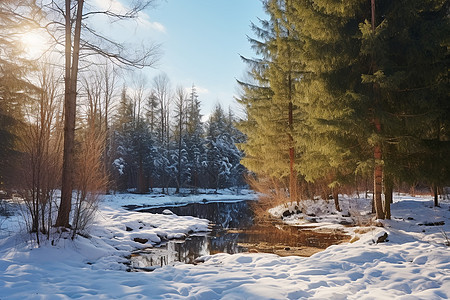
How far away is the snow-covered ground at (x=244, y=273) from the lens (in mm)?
4312

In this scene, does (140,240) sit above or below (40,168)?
below

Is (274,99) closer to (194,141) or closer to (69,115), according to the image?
(69,115)

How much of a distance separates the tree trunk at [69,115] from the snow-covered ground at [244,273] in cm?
113

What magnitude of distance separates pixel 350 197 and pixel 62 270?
17.2 m

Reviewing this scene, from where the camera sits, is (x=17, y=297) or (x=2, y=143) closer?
(x=17, y=297)

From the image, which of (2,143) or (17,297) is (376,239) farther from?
(2,143)

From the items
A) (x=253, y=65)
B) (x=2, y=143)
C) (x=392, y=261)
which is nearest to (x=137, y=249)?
(x=2, y=143)

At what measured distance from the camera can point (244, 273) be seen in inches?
219

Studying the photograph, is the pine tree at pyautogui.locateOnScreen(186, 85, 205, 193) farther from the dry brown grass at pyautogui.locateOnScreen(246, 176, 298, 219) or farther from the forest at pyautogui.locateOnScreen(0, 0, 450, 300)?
the forest at pyautogui.locateOnScreen(0, 0, 450, 300)

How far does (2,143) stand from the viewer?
10.5 meters

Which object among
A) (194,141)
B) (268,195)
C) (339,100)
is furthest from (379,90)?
(194,141)

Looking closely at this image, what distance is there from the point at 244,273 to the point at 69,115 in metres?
6.36

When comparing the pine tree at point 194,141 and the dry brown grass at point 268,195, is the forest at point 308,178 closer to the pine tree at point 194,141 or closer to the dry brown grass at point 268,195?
the dry brown grass at point 268,195

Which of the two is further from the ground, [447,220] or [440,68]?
[440,68]
